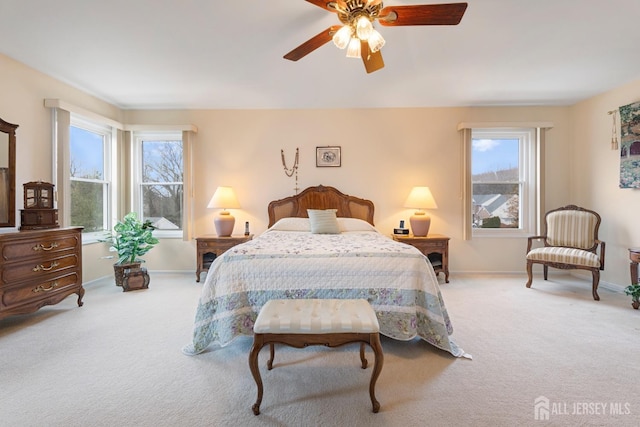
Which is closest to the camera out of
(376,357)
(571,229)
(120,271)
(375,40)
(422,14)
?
(376,357)

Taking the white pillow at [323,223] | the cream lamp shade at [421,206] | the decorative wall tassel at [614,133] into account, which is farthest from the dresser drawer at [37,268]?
the decorative wall tassel at [614,133]

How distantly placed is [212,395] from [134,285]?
106 inches

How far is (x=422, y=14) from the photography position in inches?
70.4

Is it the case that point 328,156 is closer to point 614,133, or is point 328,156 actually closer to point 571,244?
point 571,244

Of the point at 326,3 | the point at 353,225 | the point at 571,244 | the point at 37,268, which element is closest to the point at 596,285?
the point at 571,244

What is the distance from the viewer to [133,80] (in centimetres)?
351

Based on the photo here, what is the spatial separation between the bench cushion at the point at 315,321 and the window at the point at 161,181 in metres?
3.65

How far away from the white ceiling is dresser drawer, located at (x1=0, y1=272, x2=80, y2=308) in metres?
2.24

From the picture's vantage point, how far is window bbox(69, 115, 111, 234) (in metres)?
3.83

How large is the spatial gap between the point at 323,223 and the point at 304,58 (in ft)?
6.35

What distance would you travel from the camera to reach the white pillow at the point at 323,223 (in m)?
3.76

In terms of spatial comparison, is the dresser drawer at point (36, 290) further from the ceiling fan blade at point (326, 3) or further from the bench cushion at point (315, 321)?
the ceiling fan blade at point (326, 3)

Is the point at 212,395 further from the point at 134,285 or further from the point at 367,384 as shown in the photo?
the point at 134,285

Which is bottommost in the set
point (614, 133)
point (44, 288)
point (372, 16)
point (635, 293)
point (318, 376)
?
point (318, 376)
